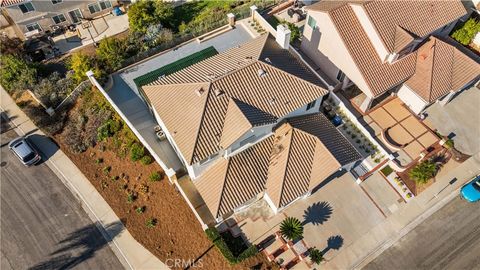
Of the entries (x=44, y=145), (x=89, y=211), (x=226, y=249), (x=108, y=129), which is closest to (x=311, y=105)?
(x=226, y=249)

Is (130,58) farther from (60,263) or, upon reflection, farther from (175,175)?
(60,263)

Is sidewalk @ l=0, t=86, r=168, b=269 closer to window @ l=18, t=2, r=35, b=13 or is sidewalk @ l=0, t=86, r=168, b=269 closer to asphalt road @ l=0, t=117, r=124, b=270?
asphalt road @ l=0, t=117, r=124, b=270

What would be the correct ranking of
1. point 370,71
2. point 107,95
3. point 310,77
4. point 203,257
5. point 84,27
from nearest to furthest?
point 203,257
point 310,77
point 370,71
point 107,95
point 84,27

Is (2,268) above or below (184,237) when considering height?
above

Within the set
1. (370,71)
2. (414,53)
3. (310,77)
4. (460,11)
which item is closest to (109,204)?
(310,77)

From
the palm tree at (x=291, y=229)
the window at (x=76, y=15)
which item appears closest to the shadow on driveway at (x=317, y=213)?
the palm tree at (x=291, y=229)

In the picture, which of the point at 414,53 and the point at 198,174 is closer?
the point at 198,174

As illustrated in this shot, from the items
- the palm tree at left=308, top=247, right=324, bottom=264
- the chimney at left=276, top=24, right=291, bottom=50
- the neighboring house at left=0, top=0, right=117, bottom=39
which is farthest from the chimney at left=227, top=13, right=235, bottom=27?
the palm tree at left=308, top=247, right=324, bottom=264
